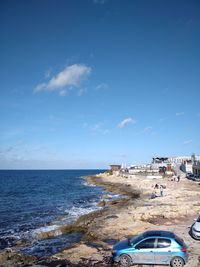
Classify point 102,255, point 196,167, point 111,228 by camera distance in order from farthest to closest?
point 196,167
point 111,228
point 102,255

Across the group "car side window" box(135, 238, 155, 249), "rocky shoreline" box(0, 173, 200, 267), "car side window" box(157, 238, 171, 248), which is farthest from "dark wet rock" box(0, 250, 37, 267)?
"car side window" box(157, 238, 171, 248)

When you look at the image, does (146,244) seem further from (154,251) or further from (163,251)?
(163,251)

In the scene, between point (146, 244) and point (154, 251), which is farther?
point (146, 244)

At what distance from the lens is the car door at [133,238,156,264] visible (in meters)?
15.9

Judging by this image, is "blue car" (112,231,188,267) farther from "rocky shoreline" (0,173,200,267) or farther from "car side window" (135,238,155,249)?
"rocky shoreline" (0,173,200,267)

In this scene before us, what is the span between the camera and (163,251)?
15.7 m

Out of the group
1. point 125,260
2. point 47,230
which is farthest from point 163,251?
point 47,230

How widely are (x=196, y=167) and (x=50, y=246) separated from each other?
77727 millimetres

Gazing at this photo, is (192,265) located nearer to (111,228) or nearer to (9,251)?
(111,228)

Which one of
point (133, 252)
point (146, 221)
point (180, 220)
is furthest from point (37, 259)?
point (180, 220)

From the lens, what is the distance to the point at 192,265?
15930 millimetres

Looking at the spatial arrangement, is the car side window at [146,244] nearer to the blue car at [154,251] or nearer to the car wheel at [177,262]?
the blue car at [154,251]

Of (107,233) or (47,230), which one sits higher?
(107,233)

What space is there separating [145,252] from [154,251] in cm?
49
